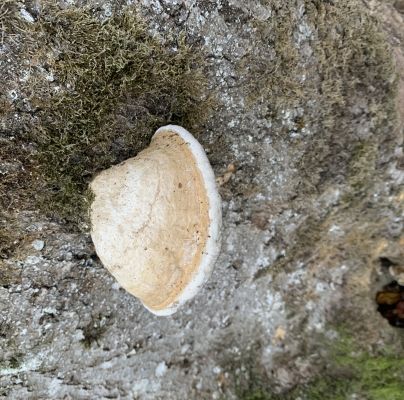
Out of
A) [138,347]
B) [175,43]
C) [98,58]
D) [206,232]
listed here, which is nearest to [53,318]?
A: [138,347]

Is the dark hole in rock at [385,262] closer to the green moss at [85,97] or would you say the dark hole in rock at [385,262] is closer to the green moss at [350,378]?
the green moss at [350,378]

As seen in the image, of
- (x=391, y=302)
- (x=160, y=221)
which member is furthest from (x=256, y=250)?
(x=160, y=221)

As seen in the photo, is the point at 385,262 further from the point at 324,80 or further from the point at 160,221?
the point at 160,221

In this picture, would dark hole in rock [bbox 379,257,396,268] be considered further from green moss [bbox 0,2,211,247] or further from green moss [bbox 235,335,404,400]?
green moss [bbox 0,2,211,247]

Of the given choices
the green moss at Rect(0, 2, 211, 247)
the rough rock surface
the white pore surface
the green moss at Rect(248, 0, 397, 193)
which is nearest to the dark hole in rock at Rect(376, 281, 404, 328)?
the rough rock surface

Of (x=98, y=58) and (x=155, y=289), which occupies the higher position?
(x=98, y=58)

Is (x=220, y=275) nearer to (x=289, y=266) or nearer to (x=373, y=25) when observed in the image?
(x=289, y=266)
